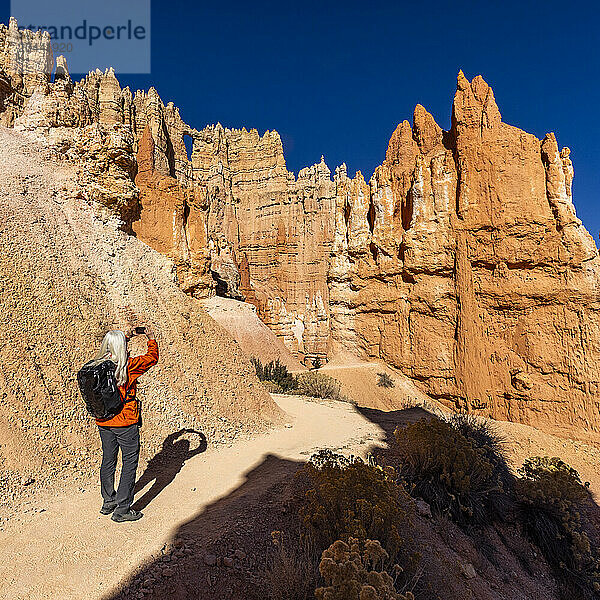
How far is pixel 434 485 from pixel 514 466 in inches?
285

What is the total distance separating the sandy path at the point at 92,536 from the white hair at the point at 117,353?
1.36 metres

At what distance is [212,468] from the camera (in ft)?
17.9

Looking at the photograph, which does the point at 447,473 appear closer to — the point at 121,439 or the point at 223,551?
the point at 223,551

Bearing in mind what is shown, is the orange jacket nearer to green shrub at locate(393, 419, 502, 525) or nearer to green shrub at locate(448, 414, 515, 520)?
green shrub at locate(393, 419, 502, 525)

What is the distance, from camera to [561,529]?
5871 millimetres

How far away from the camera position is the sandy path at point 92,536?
2744mm

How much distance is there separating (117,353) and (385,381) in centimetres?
1601

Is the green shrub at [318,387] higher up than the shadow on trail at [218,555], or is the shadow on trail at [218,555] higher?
the shadow on trail at [218,555]

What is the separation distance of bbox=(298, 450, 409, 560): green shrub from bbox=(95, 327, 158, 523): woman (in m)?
1.71

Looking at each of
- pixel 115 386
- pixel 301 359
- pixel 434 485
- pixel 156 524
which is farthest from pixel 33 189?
pixel 301 359

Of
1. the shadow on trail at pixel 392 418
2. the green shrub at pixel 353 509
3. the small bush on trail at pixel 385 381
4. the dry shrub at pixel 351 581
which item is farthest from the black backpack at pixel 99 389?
the small bush on trail at pixel 385 381

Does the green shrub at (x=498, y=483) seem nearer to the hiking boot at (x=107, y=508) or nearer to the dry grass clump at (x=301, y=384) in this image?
the hiking boot at (x=107, y=508)

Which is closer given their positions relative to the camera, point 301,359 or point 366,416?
point 366,416

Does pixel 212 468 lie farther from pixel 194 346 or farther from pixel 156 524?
pixel 194 346
